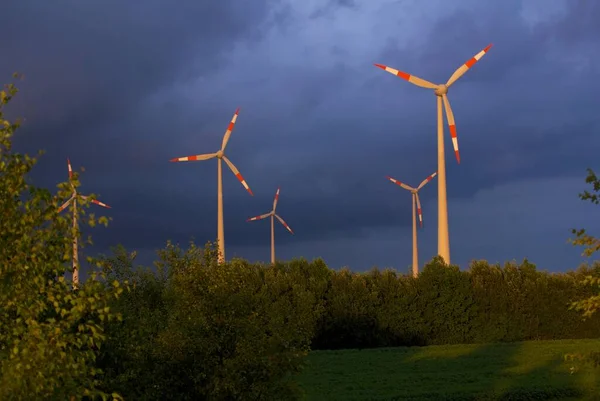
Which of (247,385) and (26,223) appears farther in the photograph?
(247,385)

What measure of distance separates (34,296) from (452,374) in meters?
25.3

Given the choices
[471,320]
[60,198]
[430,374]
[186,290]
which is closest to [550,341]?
[471,320]

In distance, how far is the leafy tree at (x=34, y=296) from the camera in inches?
326

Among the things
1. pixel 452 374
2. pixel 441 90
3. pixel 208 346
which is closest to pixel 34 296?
pixel 208 346

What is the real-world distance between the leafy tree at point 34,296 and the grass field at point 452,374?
18.0 m

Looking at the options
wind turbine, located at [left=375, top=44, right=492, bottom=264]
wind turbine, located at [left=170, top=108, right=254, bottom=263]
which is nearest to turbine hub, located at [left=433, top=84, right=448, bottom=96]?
wind turbine, located at [left=375, top=44, right=492, bottom=264]

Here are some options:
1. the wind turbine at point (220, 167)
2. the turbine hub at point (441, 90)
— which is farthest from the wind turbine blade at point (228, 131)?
the turbine hub at point (441, 90)

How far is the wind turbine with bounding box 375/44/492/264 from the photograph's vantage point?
46.4 metres

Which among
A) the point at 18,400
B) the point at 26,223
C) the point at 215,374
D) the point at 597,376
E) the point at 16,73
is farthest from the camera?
the point at 597,376

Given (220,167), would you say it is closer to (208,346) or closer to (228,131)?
(228,131)

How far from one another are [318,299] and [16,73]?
3807 cm

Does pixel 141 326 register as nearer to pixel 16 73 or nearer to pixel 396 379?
pixel 16 73

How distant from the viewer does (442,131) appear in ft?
158

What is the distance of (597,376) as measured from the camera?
3034cm
